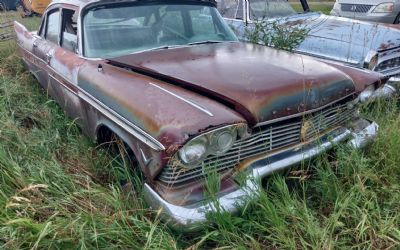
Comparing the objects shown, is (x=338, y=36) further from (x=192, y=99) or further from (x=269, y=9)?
(x=192, y=99)

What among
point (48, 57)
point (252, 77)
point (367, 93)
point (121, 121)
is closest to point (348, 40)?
point (367, 93)

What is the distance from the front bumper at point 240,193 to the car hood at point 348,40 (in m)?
2.00

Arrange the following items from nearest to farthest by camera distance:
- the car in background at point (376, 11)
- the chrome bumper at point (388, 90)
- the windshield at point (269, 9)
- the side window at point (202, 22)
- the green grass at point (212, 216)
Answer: the green grass at point (212, 216) < the chrome bumper at point (388, 90) < the side window at point (202, 22) < the windshield at point (269, 9) < the car in background at point (376, 11)

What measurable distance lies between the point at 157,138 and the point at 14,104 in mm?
2872

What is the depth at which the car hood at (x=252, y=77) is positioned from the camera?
7.48 feet

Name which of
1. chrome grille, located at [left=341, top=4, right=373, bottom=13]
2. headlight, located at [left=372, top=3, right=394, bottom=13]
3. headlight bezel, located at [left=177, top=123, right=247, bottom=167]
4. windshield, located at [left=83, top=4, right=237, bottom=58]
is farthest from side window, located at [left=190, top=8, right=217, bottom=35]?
headlight, located at [left=372, top=3, right=394, bottom=13]

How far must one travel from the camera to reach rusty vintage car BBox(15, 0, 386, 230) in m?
2.10

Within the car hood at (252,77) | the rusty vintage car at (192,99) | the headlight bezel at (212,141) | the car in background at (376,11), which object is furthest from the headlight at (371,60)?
the car in background at (376,11)

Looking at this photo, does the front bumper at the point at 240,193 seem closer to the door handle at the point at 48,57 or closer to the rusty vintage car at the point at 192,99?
the rusty vintage car at the point at 192,99

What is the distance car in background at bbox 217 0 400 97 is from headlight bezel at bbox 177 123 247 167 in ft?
6.15

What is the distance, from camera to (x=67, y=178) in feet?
8.64

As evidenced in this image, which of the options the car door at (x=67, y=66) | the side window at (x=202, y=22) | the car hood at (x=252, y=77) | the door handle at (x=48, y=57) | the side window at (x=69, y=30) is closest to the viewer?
the car hood at (x=252, y=77)

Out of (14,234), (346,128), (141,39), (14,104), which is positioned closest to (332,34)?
(346,128)

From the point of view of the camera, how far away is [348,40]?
4.50 metres
